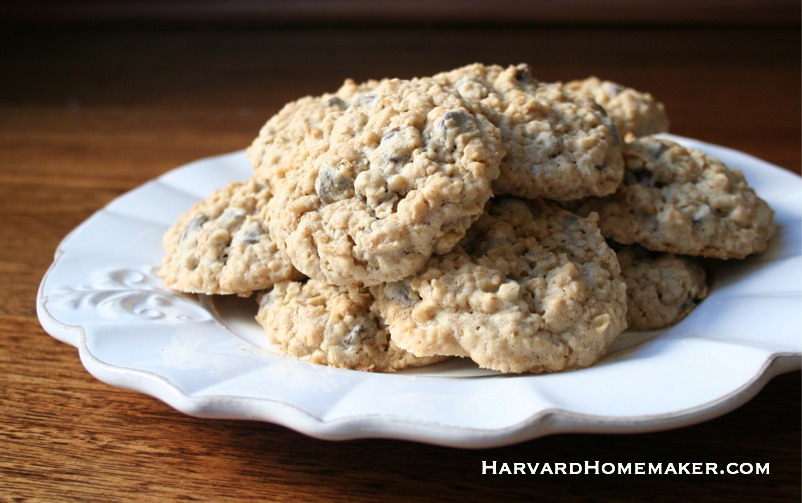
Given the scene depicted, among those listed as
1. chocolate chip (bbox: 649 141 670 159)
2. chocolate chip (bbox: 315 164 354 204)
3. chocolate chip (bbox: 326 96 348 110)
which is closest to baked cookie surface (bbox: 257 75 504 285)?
chocolate chip (bbox: 315 164 354 204)

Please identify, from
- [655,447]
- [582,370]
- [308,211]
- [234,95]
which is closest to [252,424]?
[308,211]

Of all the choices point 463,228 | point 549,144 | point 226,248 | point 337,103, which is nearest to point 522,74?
point 549,144

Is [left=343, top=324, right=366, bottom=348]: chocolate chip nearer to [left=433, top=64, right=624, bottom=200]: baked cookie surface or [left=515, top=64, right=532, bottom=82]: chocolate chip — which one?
[left=433, top=64, right=624, bottom=200]: baked cookie surface

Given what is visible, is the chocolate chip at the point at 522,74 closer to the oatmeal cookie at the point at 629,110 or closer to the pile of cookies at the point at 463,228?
the pile of cookies at the point at 463,228

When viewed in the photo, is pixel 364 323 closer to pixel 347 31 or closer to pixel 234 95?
pixel 234 95

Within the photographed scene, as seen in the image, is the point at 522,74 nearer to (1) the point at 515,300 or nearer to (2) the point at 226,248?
(1) the point at 515,300

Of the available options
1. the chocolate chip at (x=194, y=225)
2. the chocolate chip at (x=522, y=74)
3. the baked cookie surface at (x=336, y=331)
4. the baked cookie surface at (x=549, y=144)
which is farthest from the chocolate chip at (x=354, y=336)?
the chocolate chip at (x=522, y=74)
